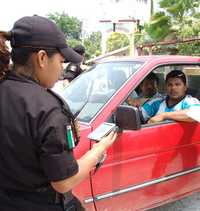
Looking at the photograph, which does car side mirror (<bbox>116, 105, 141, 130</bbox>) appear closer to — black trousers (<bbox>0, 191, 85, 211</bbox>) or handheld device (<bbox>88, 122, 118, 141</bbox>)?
handheld device (<bbox>88, 122, 118, 141</bbox>)

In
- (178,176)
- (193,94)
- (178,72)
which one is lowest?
(178,176)

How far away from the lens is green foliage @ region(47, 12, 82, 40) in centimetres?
6875

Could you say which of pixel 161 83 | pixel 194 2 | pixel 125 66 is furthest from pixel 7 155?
pixel 194 2

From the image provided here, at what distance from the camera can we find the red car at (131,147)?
3.06 meters

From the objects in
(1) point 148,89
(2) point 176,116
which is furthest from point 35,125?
(1) point 148,89

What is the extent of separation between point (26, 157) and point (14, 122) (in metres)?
0.15

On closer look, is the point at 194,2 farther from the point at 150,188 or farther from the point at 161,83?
the point at 150,188

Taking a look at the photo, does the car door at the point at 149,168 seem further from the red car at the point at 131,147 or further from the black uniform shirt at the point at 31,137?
the black uniform shirt at the point at 31,137

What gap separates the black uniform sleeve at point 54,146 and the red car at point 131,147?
119 centimetres

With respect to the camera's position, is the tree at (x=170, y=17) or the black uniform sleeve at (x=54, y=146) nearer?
the black uniform sleeve at (x=54, y=146)

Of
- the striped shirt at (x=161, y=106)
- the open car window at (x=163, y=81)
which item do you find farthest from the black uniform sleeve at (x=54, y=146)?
the striped shirt at (x=161, y=106)

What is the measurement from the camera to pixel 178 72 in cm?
405

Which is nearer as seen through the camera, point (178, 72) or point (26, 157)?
point (26, 157)

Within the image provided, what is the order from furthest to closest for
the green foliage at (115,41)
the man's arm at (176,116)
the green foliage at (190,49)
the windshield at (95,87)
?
the green foliage at (115,41) → the green foliage at (190,49) → the man's arm at (176,116) → the windshield at (95,87)
